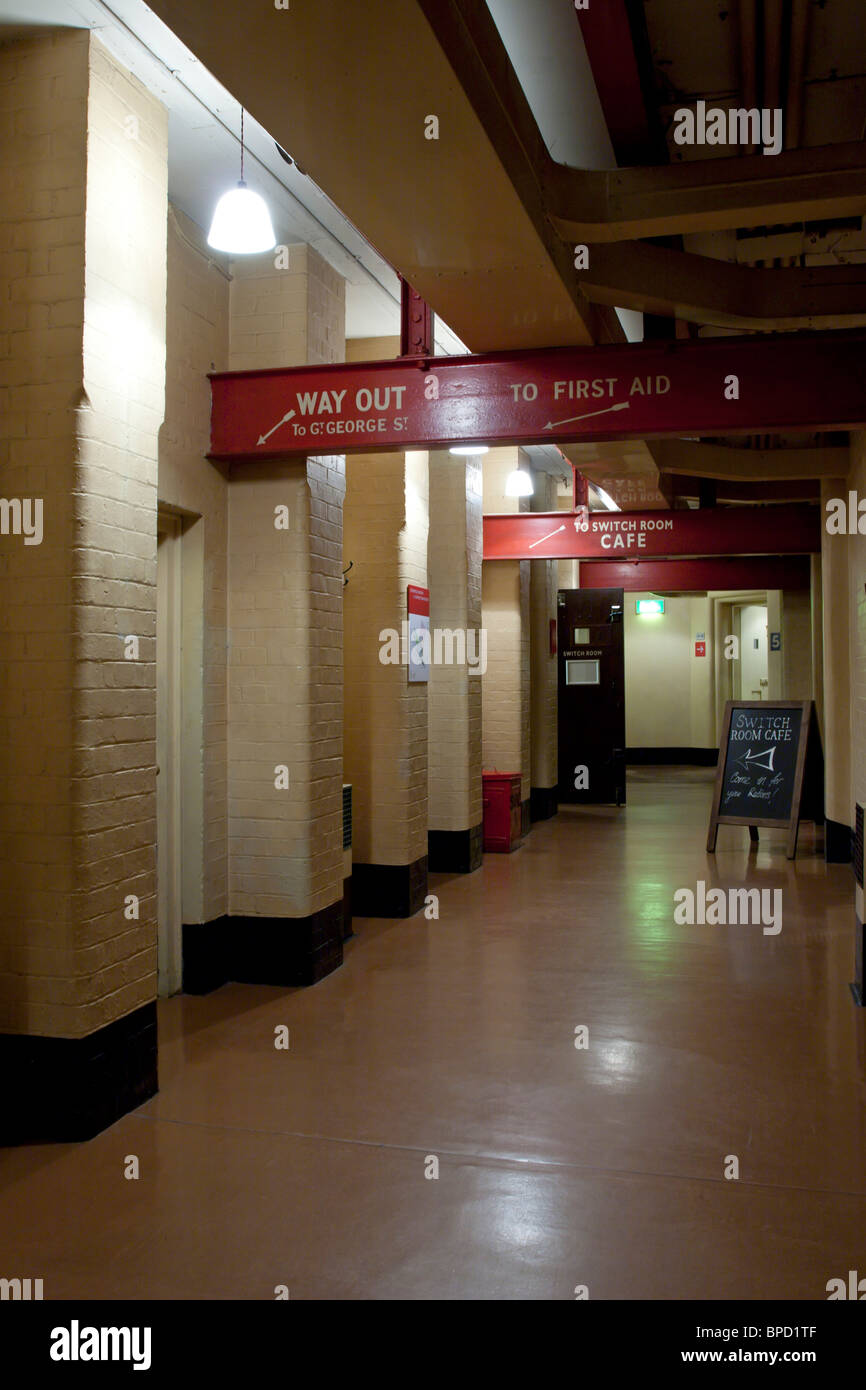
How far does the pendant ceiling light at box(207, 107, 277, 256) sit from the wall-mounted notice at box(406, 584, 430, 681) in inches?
130

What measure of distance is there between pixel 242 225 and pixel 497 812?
642cm

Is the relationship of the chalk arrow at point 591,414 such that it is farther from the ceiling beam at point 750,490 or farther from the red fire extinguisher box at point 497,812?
the red fire extinguisher box at point 497,812

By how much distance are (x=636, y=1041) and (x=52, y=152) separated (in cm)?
418

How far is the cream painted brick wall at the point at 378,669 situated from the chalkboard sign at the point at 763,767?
377 cm

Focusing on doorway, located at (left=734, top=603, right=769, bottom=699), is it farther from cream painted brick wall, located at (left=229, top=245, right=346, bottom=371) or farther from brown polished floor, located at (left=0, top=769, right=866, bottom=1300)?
cream painted brick wall, located at (left=229, top=245, right=346, bottom=371)

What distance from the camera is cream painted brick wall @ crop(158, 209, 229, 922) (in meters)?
4.96

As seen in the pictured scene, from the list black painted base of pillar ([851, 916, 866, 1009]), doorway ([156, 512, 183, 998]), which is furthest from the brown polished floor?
doorway ([156, 512, 183, 998])

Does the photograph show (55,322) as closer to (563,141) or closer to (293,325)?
(293,325)

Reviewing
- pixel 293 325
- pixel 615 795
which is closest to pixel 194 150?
pixel 293 325

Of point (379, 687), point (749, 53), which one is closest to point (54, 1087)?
point (379, 687)

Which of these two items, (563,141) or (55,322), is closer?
(55,322)

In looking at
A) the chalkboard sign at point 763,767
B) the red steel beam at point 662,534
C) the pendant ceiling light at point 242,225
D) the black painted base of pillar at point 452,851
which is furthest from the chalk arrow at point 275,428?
the chalkboard sign at point 763,767

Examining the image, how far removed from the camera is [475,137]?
299cm
